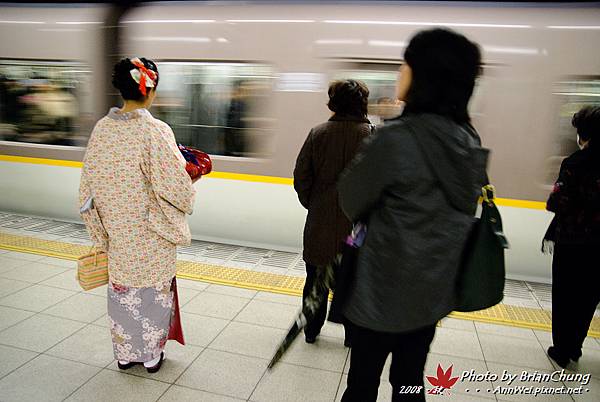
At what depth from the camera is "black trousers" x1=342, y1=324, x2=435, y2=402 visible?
1481 mm

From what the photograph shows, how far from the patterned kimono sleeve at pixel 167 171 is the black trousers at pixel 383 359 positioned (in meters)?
1.10

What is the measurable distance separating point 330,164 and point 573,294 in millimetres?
1648

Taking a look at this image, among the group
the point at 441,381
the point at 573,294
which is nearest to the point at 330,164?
the point at 441,381

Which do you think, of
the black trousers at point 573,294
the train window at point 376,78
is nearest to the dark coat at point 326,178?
the black trousers at point 573,294

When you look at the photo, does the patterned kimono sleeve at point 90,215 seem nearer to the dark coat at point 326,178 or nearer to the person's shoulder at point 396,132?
the dark coat at point 326,178

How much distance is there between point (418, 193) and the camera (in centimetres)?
131

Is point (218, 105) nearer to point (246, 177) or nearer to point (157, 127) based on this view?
point (246, 177)

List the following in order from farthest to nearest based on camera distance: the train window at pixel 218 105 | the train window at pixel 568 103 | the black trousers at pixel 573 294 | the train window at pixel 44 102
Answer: the train window at pixel 44 102
the train window at pixel 218 105
the train window at pixel 568 103
the black trousers at pixel 573 294

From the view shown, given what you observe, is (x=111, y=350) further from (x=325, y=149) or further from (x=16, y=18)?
(x=16, y=18)

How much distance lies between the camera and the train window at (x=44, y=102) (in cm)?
468

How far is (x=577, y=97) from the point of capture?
3525mm

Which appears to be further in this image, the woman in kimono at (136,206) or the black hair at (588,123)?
the black hair at (588,123)

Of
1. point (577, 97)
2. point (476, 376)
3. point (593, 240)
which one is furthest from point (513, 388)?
point (577, 97)

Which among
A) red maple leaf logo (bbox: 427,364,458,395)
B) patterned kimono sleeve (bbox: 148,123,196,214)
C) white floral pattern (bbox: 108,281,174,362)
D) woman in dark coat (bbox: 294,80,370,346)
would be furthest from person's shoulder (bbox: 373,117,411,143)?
red maple leaf logo (bbox: 427,364,458,395)
